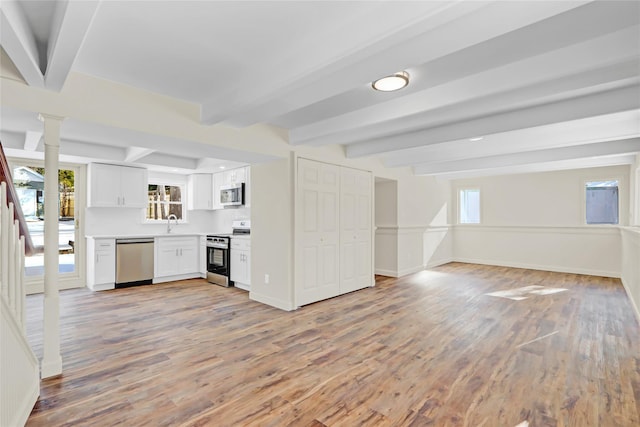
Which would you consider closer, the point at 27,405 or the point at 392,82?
the point at 27,405

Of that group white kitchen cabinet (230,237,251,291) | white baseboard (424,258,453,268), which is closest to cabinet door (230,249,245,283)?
white kitchen cabinet (230,237,251,291)

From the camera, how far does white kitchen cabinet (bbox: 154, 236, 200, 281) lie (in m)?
5.88

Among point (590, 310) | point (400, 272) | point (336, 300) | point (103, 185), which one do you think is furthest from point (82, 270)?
point (590, 310)

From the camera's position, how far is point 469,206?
8.62 meters

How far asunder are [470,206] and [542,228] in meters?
1.75

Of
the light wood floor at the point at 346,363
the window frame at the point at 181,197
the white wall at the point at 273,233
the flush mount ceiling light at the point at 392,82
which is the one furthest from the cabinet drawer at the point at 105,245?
the flush mount ceiling light at the point at 392,82

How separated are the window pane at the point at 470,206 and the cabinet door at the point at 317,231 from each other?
524 centimetres

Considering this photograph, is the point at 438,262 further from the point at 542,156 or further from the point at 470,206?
the point at 542,156

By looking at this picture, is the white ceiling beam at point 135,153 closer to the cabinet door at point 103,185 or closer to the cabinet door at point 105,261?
the cabinet door at point 103,185

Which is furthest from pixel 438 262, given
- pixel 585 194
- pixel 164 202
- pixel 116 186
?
pixel 116 186

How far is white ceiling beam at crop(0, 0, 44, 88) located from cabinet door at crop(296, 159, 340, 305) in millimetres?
2815

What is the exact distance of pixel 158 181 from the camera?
6.61 metres

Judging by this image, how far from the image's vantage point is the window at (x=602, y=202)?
6.54 metres

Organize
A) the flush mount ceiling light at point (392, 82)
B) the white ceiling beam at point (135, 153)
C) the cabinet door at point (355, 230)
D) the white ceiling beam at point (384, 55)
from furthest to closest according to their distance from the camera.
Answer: the cabinet door at point (355, 230) → the white ceiling beam at point (135, 153) → the flush mount ceiling light at point (392, 82) → the white ceiling beam at point (384, 55)
